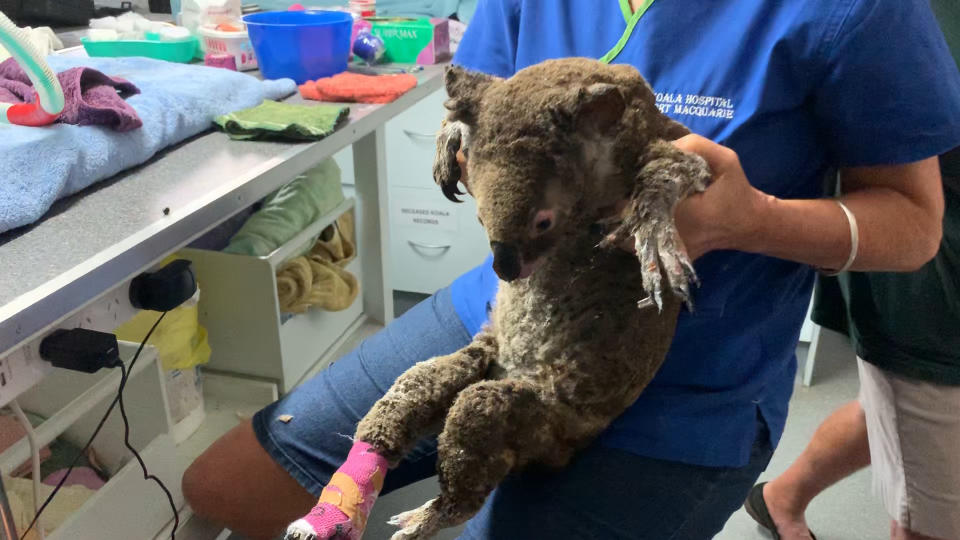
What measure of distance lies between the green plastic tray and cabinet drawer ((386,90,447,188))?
657 mm

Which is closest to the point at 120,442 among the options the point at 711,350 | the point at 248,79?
the point at 248,79

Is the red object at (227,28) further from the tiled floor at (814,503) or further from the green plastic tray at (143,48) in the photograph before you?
the tiled floor at (814,503)

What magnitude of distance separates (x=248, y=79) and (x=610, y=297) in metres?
0.81

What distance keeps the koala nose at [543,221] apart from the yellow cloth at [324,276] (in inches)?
35.5

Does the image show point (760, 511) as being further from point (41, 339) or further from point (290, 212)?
point (41, 339)

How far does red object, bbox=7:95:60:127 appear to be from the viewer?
0.89 meters

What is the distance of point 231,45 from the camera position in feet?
4.58

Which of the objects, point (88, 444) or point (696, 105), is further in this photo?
point (88, 444)

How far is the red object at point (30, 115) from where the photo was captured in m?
0.89

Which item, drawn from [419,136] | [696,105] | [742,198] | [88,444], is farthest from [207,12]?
[742,198]

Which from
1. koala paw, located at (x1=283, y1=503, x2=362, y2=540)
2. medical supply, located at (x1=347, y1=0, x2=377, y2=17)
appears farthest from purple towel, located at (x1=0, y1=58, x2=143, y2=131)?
medical supply, located at (x1=347, y1=0, x2=377, y2=17)

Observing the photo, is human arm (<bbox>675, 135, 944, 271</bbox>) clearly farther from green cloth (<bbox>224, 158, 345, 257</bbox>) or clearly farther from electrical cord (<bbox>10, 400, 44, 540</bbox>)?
Answer: green cloth (<bbox>224, 158, 345, 257</bbox>)

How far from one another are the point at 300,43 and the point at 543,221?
0.87 meters

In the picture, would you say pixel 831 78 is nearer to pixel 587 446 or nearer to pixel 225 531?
pixel 587 446
